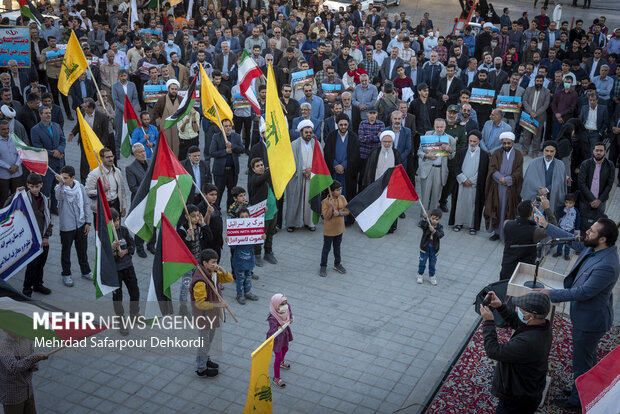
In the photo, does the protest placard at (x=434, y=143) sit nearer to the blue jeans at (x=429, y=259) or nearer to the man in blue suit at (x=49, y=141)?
the blue jeans at (x=429, y=259)

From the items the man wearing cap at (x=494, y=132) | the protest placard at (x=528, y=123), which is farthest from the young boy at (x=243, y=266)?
the protest placard at (x=528, y=123)

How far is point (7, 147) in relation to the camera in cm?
1259

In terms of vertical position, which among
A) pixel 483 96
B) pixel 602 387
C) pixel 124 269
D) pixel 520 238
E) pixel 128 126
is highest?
pixel 483 96

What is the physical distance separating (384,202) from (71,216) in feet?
15.5

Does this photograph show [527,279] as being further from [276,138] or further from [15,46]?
[15,46]

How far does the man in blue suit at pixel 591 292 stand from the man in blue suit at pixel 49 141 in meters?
9.19

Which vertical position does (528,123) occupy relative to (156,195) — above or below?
above

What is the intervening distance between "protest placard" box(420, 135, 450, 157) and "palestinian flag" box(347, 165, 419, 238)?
2.70 meters

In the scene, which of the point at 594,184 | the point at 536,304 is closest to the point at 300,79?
the point at 594,184

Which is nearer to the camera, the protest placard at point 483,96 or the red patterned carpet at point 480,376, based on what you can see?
the red patterned carpet at point 480,376

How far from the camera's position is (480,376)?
8.91 m

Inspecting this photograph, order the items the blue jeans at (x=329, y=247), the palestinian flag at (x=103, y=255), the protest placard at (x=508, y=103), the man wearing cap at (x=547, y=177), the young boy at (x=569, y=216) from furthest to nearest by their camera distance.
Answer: the protest placard at (x=508, y=103), the man wearing cap at (x=547, y=177), the young boy at (x=569, y=216), the blue jeans at (x=329, y=247), the palestinian flag at (x=103, y=255)

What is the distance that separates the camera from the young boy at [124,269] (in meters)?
9.58

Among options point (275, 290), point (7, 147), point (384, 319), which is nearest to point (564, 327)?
point (384, 319)
